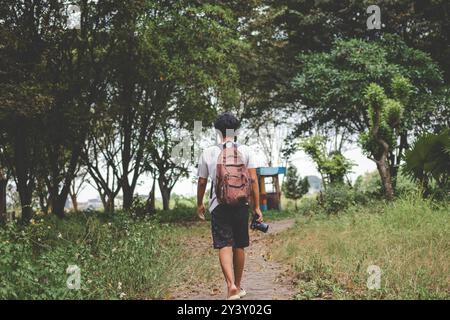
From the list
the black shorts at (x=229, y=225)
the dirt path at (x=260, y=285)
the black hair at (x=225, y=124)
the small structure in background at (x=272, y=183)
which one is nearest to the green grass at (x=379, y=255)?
the dirt path at (x=260, y=285)

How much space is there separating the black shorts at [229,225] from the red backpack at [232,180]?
14 cm

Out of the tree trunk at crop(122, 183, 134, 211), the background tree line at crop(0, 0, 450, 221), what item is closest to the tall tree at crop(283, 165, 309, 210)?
the background tree line at crop(0, 0, 450, 221)

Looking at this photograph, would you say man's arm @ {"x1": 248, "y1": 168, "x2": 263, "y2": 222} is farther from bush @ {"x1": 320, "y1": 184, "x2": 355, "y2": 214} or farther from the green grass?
bush @ {"x1": 320, "y1": 184, "x2": 355, "y2": 214}

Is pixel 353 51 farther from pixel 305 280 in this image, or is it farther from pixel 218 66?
pixel 305 280

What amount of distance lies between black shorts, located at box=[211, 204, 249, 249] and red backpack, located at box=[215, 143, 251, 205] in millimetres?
138

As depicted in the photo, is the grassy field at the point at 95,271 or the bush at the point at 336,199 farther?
the bush at the point at 336,199

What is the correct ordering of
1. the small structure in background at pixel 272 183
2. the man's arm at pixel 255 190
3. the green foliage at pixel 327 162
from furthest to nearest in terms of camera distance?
1. the small structure in background at pixel 272 183
2. the green foliage at pixel 327 162
3. the man's arm at pixel 255 190

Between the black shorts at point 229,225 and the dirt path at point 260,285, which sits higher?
the black shorts at point 229,225

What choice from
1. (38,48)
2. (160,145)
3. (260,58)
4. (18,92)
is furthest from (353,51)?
(18,92)

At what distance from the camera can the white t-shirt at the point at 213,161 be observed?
6.08m

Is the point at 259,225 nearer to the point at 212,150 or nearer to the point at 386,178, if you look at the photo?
the point at 212,150

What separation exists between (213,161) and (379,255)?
3.40 m

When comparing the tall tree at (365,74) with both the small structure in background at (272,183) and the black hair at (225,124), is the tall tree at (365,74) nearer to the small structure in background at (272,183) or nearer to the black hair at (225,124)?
the small structure in background at (272,183)
